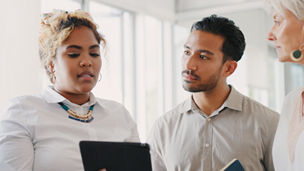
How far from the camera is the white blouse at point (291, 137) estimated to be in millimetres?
1501

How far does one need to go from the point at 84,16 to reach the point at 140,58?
2.71m

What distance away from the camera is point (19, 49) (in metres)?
2.73

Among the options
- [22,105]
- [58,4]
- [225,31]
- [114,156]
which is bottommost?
[114,156]

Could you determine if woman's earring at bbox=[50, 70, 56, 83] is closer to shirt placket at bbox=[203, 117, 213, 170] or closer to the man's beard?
the man's beard

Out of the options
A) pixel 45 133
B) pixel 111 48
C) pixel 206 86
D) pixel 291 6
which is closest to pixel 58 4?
pixel 111 48

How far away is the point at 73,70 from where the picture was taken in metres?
Result: 1.72

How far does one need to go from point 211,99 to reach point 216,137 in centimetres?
20

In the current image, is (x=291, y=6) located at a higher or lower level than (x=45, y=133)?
higher

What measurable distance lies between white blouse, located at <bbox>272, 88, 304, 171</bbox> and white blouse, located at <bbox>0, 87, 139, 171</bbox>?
26.2 inches

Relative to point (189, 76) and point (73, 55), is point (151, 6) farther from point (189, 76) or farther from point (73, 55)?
point (73, 55)

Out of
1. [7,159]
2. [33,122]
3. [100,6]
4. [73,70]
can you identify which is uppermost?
[100,6]

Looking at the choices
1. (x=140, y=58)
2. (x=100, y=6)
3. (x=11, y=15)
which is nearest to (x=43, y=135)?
(x=11, y=15)

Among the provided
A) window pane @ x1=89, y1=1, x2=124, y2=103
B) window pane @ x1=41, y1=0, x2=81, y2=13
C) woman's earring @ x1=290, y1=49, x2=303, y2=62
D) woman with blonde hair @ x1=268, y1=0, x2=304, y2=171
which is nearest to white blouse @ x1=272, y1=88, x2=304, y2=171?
woman with blonde hair @ x1=268, y1=0, x2=304, y2=171

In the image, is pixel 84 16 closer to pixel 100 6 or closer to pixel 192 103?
pixel 192 103
